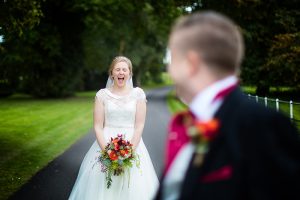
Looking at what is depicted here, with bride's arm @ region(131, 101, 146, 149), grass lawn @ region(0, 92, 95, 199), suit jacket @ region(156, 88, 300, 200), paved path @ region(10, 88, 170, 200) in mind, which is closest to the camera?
suit jacket @ region(156, 88, 300, 200)

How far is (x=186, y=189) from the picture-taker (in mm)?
2115

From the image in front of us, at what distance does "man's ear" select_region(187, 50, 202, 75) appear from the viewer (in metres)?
2.19

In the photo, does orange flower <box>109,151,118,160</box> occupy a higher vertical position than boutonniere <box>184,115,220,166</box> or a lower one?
lower

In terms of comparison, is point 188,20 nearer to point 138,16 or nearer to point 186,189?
point 186,189

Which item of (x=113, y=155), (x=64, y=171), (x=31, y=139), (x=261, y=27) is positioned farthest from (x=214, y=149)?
(x=261, y=27)

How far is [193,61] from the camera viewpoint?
7.23 feet

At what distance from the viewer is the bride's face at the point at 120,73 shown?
6.50 m

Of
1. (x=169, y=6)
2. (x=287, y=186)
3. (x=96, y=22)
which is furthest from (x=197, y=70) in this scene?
(x=96, y=22)

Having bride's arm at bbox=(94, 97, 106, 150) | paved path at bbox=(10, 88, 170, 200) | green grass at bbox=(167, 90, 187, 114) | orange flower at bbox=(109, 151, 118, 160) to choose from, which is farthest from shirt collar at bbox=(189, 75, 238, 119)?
green grass at bbox=(167, 90, 187, 114)

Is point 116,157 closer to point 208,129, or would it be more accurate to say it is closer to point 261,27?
point 208,129

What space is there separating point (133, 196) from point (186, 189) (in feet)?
15.3

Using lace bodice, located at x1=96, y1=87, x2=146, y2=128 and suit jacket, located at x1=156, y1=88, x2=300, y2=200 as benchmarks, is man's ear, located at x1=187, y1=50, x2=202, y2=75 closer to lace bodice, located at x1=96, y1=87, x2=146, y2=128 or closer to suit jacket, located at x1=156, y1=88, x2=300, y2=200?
suit jacket, located at x1=156, y1=88, x2=300, y2=200

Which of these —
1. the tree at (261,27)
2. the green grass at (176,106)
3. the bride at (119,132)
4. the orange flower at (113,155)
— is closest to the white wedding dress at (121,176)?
the bride at (119,132)

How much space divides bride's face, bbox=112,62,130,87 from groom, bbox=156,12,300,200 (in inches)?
167
